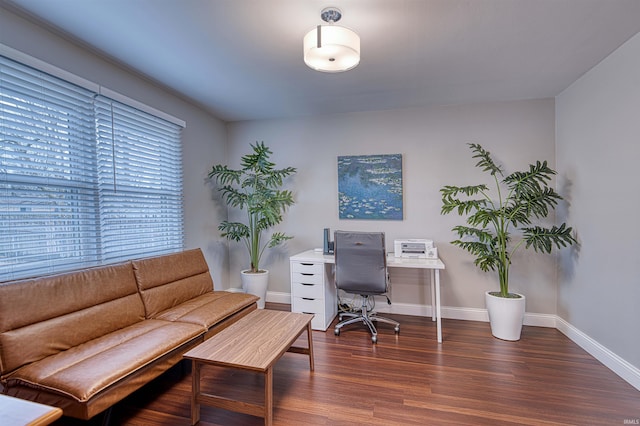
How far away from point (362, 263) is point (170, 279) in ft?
5.75

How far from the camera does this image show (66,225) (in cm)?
210

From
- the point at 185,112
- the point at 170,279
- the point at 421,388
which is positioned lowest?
the point at 421,388

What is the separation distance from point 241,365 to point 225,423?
1.47 ft

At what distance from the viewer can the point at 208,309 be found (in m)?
2.43

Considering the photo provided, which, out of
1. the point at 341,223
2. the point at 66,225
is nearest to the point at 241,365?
the point at 66,225

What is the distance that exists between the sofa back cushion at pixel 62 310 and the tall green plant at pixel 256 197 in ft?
4.86

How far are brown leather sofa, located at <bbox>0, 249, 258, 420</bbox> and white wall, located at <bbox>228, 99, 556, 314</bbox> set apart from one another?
168 cm

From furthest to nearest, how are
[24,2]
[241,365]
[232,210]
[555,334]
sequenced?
1. [232,210]
2. [555,334]
3. [24,2]
4. [241,365]

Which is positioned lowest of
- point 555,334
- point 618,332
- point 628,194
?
point 555,334

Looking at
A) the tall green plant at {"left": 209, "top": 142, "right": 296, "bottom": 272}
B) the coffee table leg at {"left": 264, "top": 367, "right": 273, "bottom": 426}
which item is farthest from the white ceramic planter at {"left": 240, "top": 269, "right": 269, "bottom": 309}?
the coffee table leg at {"left": 264, "top": 367, "right": 273, "bottom": 426}

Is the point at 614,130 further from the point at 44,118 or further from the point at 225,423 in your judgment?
the point at 44,118

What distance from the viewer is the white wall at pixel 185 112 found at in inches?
74.4

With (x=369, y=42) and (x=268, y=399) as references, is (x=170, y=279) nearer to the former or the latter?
(x=268, y=399)

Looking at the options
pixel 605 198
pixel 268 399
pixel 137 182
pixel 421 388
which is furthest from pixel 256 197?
pixel 605 198
